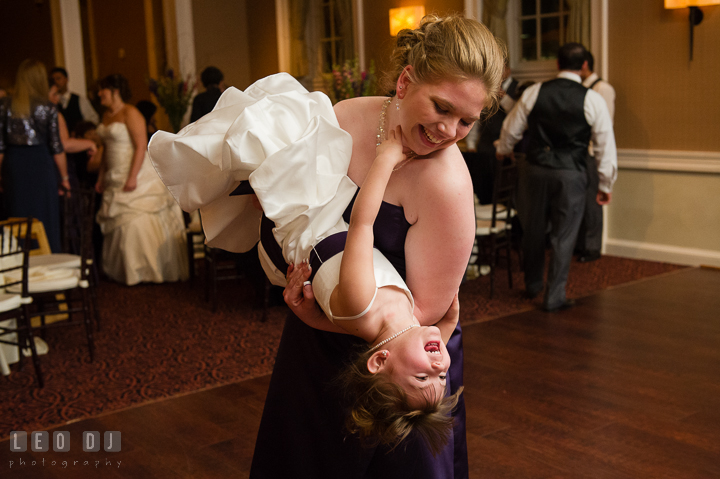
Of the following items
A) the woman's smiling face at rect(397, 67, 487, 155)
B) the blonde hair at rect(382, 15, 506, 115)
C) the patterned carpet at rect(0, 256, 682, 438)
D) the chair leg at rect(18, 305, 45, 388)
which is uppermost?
the blonde hair at rect(382, 15, 506, 115)

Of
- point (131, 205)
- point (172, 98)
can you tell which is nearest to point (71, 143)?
point (131, 205)

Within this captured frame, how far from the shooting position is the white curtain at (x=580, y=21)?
6.54m

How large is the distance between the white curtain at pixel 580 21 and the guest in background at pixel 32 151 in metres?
4.62

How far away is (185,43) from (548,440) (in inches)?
347

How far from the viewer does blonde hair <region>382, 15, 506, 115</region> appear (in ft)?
4.42

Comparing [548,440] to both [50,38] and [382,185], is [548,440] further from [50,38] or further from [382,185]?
[50,38]

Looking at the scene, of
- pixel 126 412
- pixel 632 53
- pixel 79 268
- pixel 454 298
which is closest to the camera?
pixel 454 298

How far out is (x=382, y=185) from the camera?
4.52 ft

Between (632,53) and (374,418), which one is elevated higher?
(632,53)

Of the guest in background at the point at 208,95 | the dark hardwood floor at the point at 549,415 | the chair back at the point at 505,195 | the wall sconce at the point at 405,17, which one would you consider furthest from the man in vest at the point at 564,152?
the wall sconce at the point at 405,17

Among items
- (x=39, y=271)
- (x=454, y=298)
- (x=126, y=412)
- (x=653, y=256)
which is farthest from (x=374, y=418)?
(x=653, y=256)

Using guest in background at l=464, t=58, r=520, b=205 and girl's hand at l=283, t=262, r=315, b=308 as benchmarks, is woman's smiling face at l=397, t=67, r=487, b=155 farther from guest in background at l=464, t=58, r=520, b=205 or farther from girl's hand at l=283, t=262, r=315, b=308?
guest in background at l=464, t=58, r=520, b=205

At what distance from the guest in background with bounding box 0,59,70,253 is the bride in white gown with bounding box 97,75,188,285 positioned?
45cm

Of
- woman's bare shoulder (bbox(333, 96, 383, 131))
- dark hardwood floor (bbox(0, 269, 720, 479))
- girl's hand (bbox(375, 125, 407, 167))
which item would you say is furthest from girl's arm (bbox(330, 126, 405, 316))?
dark hardwood floor (bbox(0, 269, 720, 479))
